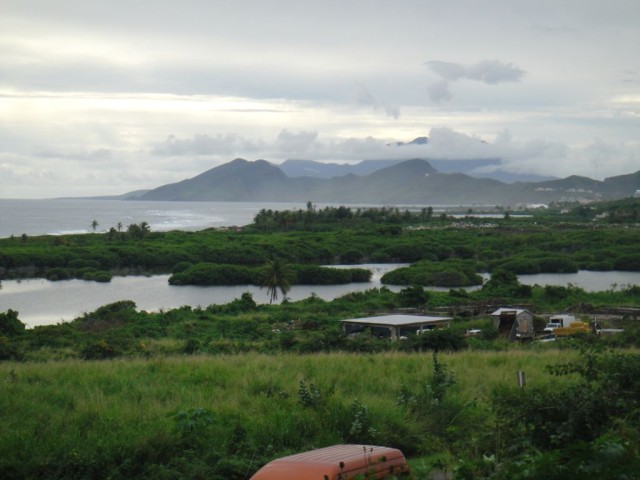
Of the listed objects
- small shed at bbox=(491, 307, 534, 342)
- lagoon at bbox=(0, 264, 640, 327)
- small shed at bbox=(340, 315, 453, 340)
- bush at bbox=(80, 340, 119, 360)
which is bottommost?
lagoon at bbox=(0, 264, 640, 327)

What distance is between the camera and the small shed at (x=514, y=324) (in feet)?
88.5

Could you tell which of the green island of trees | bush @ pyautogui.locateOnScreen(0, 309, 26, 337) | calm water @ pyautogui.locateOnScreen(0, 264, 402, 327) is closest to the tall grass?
the green island of trees

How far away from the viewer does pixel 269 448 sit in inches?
309

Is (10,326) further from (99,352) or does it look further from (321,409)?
(321,409)

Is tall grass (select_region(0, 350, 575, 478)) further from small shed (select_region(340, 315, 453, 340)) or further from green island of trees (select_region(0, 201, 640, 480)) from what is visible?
small shed (select_region(340, 315, 453, 340))

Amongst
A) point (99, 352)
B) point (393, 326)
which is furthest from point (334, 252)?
point (99, 352)

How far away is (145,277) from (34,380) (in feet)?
199

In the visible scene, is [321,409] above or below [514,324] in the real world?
above

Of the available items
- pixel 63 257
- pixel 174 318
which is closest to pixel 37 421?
pixel 174 318

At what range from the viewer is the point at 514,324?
28922 millimetres

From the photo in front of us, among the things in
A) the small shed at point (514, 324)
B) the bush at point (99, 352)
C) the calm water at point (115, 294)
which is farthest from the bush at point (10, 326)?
the small shed at point (514, 324)

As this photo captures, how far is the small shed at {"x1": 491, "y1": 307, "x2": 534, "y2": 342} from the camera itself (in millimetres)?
26984

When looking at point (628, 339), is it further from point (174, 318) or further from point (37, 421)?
point (174, 318)

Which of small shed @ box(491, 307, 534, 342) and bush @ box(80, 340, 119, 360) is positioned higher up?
bush @ box(80, 340, 119, 360)
